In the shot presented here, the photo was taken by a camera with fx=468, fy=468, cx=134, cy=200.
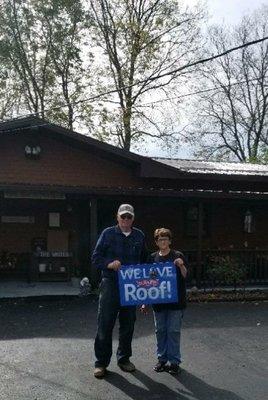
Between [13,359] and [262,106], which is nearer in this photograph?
[13,359]

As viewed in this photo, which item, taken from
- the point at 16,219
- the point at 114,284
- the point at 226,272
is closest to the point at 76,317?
the point at 114,284

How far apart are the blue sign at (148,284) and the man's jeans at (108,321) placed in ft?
0.38

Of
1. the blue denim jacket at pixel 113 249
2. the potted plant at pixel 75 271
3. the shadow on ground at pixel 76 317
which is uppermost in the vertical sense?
the blue denim jacket at pixel 113 249

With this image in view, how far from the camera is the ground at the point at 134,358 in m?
5.50

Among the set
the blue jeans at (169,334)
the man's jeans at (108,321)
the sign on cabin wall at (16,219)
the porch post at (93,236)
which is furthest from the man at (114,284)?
the sign on cabin wall at (16,219)

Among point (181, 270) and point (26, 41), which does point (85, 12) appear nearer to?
point (26, 41)

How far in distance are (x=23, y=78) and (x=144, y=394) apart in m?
28.7

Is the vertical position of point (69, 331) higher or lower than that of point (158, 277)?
lower

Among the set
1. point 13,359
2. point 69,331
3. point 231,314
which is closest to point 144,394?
point 13,359

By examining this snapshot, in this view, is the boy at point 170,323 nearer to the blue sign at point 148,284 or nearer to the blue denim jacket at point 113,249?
the blue sign at point 148,284

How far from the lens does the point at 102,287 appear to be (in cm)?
608

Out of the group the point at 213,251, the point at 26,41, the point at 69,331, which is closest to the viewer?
the point at 69,331

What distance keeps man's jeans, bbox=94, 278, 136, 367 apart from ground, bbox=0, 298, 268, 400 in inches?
11.9

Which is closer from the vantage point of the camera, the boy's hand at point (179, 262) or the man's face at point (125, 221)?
the man's face at point (125, 221)
